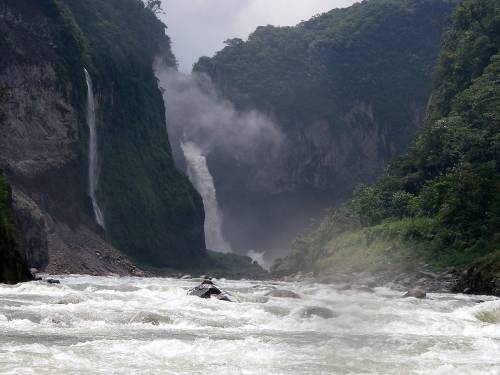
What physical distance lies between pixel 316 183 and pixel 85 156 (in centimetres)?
8206

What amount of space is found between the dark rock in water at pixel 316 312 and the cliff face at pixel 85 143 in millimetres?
38832

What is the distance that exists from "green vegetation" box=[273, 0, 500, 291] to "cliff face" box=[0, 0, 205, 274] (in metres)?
19.2

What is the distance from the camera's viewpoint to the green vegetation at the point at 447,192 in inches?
1925

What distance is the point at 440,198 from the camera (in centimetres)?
5603

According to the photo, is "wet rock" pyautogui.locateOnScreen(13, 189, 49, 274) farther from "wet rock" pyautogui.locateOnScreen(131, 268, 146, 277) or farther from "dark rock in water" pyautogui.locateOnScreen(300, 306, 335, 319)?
"dark rock in water" pyautogui.locateOnScreen(300, 306, 335, 319)

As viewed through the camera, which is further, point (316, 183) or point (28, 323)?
point (316, 183)

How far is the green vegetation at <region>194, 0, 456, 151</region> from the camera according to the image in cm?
16538

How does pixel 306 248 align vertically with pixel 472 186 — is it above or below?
below

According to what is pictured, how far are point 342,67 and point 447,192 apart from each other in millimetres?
120756

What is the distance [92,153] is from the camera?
84812 mm

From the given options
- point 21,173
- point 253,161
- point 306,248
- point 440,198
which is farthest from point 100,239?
point 253,161

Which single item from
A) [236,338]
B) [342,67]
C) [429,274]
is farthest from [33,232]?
[342,67]

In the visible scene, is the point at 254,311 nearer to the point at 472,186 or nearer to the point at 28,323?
the point at 28,323

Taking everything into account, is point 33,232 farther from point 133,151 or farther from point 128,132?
point 128,132
